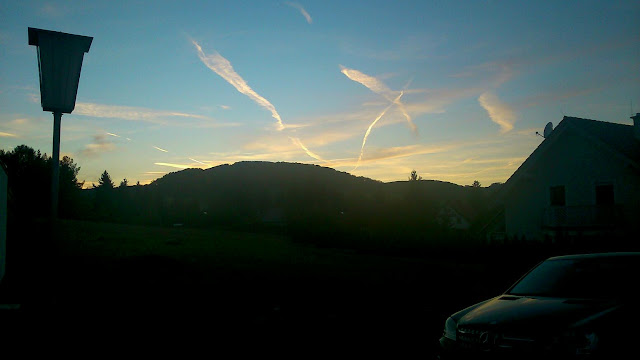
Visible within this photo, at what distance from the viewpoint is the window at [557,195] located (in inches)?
1227

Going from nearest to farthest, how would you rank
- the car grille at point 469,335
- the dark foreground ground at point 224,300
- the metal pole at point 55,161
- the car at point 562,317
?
the car at point 562,317
the car grille at point 469,335
the dark foreground ground at point 224,300
the metal pole at point 55,161

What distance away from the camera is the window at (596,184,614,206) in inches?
1129

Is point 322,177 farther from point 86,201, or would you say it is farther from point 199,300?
point 199,300

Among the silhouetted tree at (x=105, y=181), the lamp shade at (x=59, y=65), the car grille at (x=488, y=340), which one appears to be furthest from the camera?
the silhouetted tree at (x=105, y=181)

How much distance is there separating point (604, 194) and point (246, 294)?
2286 centimetres

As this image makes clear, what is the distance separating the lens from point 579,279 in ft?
20.8

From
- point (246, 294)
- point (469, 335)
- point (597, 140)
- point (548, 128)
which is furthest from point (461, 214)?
point (469, 335)

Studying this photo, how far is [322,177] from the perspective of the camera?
93750 millimetres

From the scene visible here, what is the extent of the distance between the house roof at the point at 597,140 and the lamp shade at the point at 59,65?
25.1 metres

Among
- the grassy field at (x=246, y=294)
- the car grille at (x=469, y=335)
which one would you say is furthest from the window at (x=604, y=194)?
the car grille at (x=469, y=335)

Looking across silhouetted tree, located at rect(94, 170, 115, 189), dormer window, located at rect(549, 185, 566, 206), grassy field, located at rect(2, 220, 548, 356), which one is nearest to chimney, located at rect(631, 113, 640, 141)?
dormer window, located at rect(549, 185, 566, 206)

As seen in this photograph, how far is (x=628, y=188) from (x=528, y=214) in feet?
20.8

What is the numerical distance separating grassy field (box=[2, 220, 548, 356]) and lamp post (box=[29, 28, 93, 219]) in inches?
71.9

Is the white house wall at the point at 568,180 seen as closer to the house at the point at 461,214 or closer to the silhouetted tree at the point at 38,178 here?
the house at the point at 461,214
